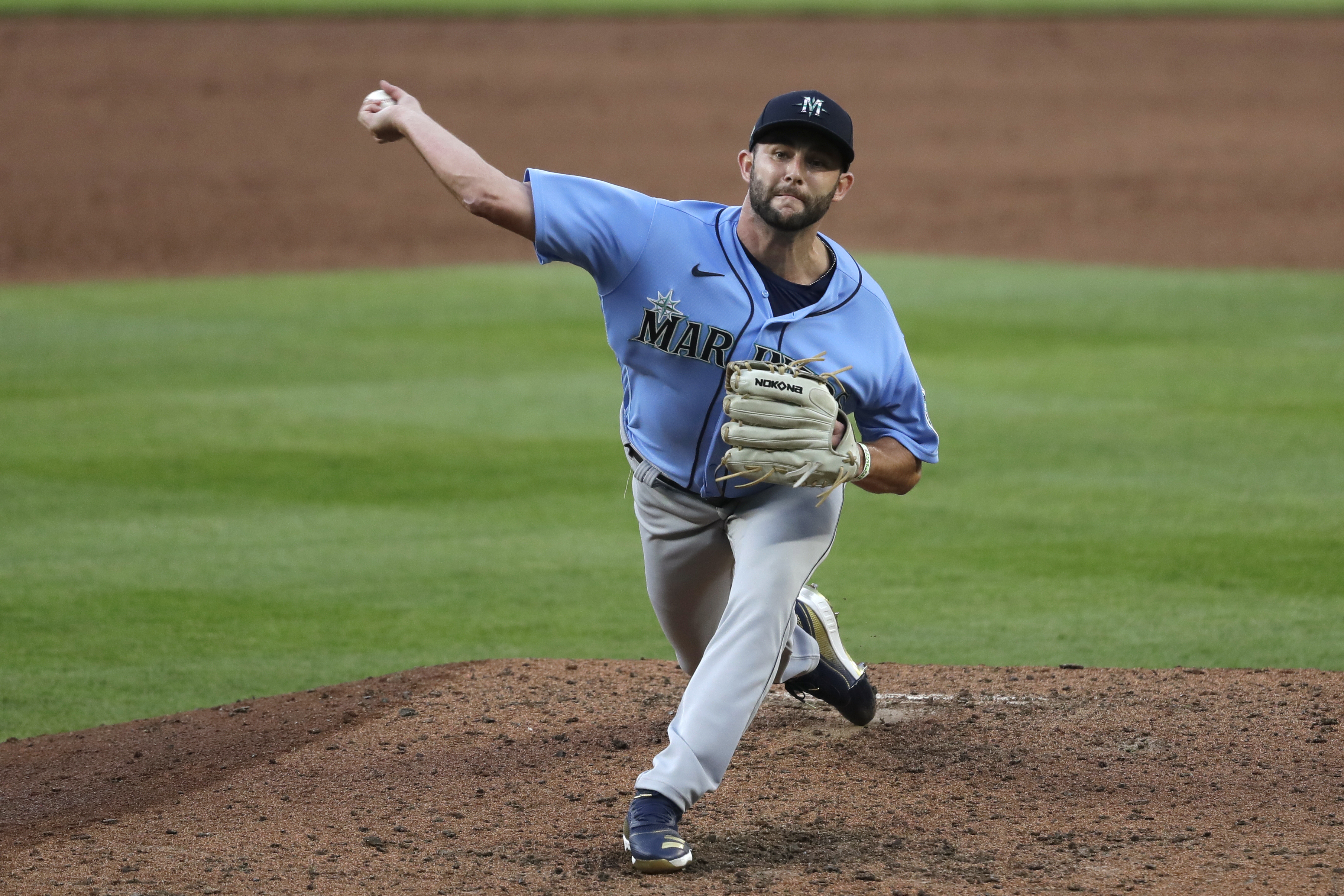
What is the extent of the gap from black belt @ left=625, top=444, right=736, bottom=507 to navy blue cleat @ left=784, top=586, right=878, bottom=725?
64 centimetres

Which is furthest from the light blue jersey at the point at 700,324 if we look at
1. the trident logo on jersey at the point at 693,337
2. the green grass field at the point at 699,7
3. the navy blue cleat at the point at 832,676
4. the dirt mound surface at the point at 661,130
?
the green grass field at the point at 699,7

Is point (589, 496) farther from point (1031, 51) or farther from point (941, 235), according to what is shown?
point (1031, 51)

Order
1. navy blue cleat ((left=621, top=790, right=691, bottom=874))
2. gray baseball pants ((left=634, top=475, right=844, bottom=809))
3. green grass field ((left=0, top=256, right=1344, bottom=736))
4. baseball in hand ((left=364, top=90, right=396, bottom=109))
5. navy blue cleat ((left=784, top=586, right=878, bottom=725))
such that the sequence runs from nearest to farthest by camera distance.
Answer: navy blue cleat ((left=621, top=790, right=691, bottom=874))
gray baseball pants ((left=634, top=475, right=844, bottom=809))
baseball in hand ((left=364, top=90, right=396, bottom=109))
navy blue cleat ((left=784, top=586, right=878, bottom=725))
green grass field ((left=0, top=256, right=1344, bottom=736))

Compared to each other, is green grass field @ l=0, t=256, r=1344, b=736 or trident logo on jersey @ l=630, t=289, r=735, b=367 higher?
trident logo on jersey @ l=630, t=289, r=735, b=367

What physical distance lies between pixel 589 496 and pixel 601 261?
4.54 meters

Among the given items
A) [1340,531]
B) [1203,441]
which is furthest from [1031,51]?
[1340,531]

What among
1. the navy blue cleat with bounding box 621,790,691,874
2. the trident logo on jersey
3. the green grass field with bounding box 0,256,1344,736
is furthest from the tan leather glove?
the green grass field with bounding box 0,256,1344,736

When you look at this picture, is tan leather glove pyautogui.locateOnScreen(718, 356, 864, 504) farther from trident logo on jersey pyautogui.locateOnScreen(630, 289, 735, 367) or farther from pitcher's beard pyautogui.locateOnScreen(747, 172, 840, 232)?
pitcher's beard pyautogui.locateOnScreen(747, 172, 840, 232)

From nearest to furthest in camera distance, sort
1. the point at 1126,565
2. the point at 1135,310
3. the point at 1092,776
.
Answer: the point at 1092,776
the point at 1126,565
the point at 1135,310

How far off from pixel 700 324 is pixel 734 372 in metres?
0.25

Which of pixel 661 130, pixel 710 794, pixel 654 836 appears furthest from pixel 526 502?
pixel 661 130

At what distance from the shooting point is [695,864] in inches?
159

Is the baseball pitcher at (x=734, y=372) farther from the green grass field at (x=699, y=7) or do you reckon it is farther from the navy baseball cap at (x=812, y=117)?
the green grass field at (x=699, y=7)

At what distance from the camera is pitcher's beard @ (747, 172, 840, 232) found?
4309mm
